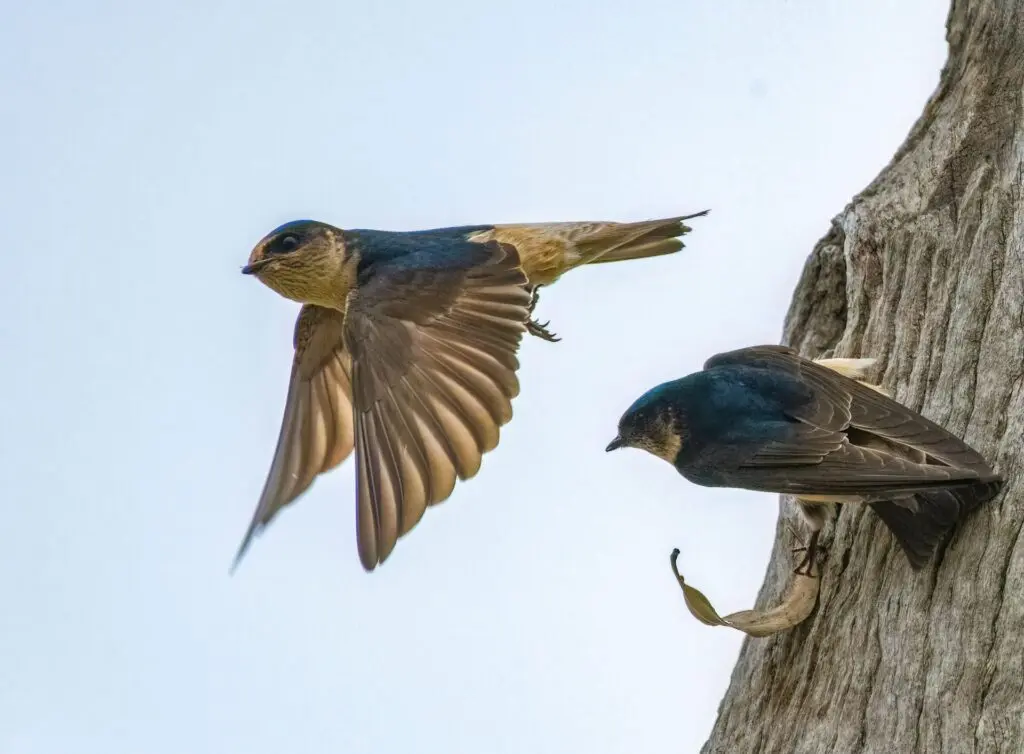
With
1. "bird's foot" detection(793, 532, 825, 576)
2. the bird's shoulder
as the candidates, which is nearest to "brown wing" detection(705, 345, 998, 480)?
"bird's foot" detection(793, 532, 825, 576)

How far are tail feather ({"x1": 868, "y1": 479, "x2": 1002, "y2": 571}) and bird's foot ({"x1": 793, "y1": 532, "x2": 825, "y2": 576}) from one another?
0.38 m

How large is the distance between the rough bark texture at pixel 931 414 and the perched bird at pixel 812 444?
0.07 meters

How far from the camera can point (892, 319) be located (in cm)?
352

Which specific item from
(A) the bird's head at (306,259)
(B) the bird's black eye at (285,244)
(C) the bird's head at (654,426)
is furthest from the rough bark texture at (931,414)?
(B) the bird's black eye at (285,244)

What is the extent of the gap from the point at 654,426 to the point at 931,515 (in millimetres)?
629

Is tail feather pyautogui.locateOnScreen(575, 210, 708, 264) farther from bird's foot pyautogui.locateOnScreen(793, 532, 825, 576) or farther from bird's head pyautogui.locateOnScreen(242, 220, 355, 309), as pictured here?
bird's foot pyautogui.locateOnScreen(793, 532, 825, 576)

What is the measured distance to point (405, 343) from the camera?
3670 mm

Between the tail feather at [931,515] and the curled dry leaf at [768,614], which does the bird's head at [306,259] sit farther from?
the tail feather at [931,515]

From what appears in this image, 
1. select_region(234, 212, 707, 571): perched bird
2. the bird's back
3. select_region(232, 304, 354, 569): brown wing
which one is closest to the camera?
the bird's back

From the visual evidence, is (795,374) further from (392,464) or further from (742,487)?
(392,464)

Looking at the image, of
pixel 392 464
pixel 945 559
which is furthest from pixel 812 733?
pixel 392 464

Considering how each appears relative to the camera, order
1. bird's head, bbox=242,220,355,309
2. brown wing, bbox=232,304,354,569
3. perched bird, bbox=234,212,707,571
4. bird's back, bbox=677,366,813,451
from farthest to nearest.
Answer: bird's head, bbox=242,220,355,309, brown wing, bbox=232,304,354,569, perched bird, bbox=234,212,707,571, bird's back, bbox=677,366,813,451

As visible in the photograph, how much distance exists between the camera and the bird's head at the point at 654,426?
312cm

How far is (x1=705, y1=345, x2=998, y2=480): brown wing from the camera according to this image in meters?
2.76
